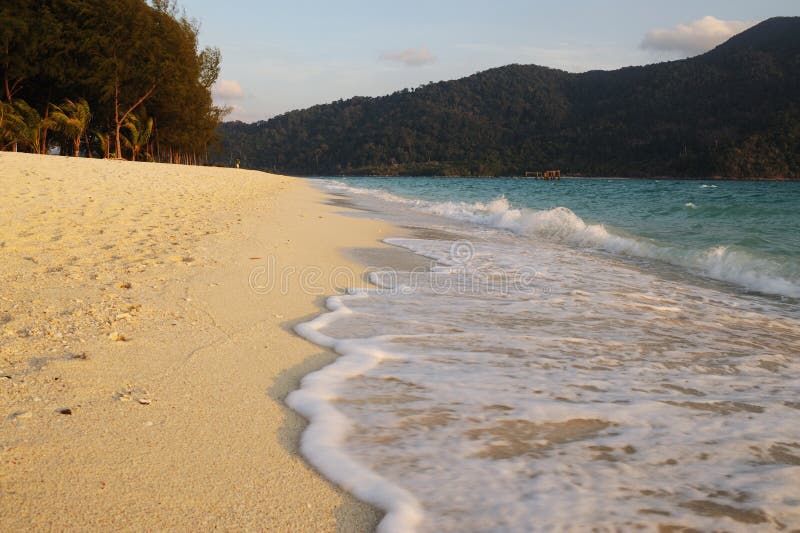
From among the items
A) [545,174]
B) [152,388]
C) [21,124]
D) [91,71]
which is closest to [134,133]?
[91,71]

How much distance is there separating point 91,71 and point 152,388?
28.9m

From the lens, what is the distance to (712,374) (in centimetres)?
285

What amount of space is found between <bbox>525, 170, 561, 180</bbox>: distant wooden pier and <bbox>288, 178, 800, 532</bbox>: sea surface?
3499 inches

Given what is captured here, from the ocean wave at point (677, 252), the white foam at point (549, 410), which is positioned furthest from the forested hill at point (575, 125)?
the white foam at point (549, 410)

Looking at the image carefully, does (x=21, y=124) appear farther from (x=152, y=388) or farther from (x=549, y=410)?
(x=549, y=410)

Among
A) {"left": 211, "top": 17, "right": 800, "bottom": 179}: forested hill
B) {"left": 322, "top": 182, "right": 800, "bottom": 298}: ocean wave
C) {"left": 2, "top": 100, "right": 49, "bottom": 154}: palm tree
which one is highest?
{"left": 211, "top": 17, "right": 800, "bottom": 179}: forested hill

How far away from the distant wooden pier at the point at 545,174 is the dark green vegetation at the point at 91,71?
68.0 meters

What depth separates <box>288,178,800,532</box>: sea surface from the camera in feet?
5.40

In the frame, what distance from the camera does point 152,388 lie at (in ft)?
7.44

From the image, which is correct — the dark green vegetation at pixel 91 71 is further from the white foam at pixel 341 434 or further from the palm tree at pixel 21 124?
the white foam at pixel 341 434

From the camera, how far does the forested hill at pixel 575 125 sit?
69062 millimetres

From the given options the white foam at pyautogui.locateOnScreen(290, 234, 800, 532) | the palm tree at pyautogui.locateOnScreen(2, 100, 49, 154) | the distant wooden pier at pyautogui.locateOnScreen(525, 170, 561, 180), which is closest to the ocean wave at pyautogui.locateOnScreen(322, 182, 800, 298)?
the white foam at pyautogui.locateOnScreen(290, 234, 800, 532)

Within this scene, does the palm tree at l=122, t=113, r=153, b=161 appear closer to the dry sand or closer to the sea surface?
the dry sand

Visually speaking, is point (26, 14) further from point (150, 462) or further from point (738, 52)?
point (738, 52)
